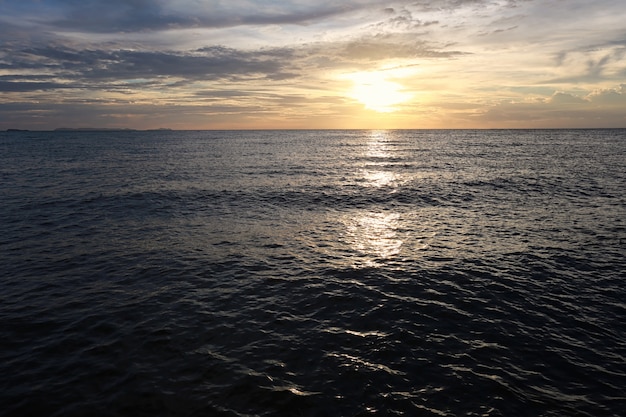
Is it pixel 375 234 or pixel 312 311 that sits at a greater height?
pixel 375 234

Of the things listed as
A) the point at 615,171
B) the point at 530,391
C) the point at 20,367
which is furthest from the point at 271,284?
the point at 615,171

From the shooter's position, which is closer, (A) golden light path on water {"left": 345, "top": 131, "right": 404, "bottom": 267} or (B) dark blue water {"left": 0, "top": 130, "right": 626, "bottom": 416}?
(B) dark blue water {"left": 0, "top": 130, "right": 626, "bottom": 416}

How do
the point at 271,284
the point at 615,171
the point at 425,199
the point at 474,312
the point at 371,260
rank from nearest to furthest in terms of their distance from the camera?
the point at 474,312 → the point at 271,284 → the point at 371,260 → the point at 425,199 → the point at 615,171

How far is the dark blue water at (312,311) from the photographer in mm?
13344

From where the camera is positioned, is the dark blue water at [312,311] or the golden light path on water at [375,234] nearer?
the dark blue water at [312,311]

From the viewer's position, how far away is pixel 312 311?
19.4 m

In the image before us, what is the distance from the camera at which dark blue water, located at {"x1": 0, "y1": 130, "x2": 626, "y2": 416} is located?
525 inches

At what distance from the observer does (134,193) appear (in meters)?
50.2

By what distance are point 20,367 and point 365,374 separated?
1315 cm

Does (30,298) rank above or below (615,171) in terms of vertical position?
below

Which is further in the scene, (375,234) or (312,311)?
(375,234)

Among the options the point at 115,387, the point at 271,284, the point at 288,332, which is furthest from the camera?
the point at 271,284

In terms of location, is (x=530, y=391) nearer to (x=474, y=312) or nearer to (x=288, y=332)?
(x=474, y=312)

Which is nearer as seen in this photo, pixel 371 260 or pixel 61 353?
pixel 61 353
